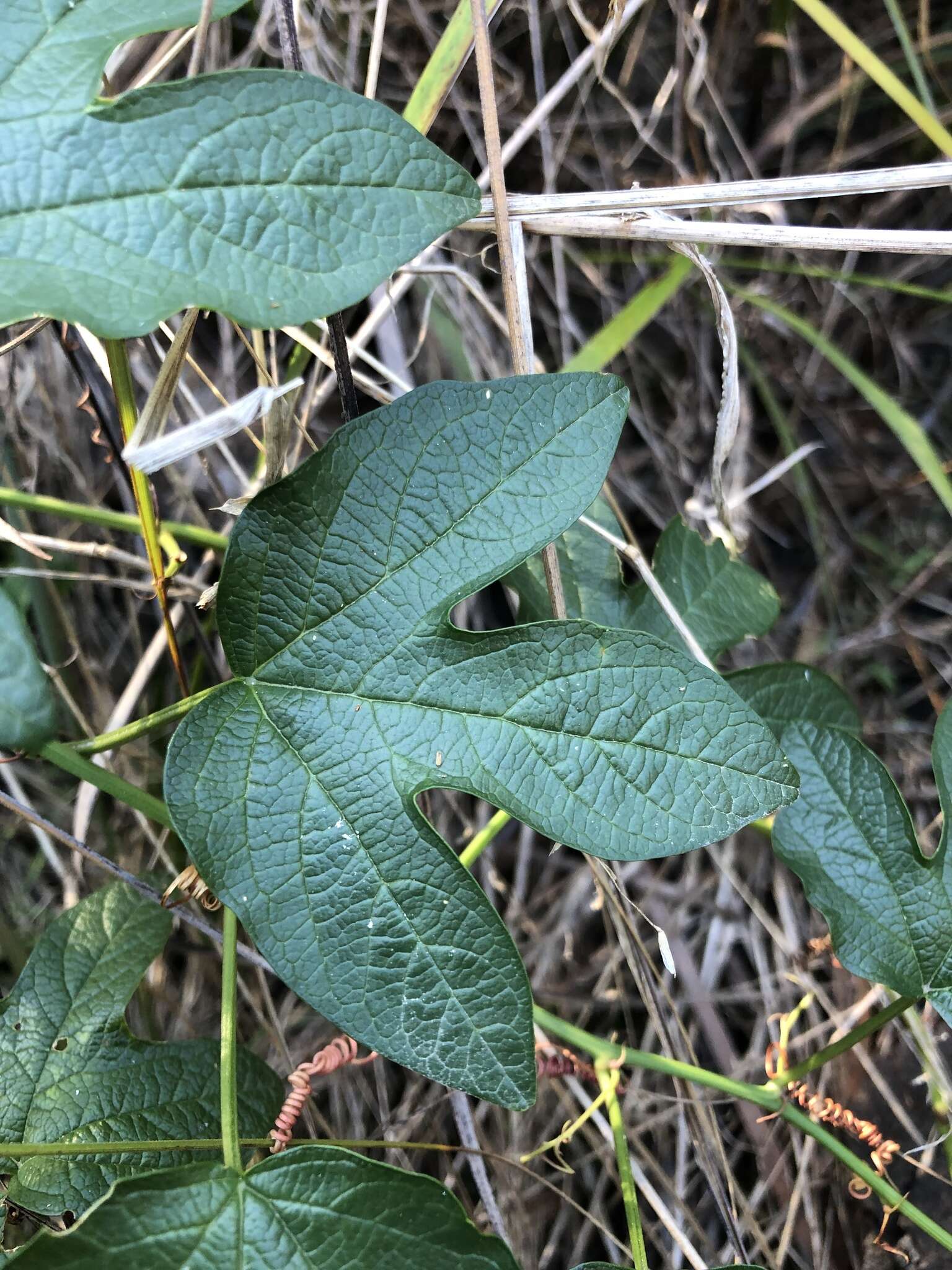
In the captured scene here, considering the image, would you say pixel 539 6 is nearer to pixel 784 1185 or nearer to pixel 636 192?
pixel 636 192

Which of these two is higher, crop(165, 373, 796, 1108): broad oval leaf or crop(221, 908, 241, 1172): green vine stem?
crop(165, 373, 796, 1108): broad oval leaf

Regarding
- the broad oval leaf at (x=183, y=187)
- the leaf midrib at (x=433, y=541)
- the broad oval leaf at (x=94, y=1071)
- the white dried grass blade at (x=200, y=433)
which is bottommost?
the broad oval leaf at (x=94, y=1071)

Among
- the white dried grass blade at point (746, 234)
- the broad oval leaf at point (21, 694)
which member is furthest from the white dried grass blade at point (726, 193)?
the broad oval leaf at point (21, 694)

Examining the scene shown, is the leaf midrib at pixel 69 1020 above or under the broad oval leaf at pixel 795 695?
under

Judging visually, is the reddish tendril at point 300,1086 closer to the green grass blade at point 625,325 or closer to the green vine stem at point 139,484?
the green vine stem at point 139,484

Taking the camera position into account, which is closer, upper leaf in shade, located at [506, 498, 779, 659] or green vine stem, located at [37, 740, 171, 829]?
green vine stem, located at [37, 740, 171, 829]

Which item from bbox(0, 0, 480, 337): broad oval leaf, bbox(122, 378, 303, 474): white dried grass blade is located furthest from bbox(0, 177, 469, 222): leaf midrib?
bbox(122, 378, 303, 474): white dried grass blade

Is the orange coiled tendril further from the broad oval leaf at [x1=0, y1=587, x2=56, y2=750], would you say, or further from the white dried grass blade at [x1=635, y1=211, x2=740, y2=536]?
the broad oval leaf at [x1=0, y1=587, x2=56, y2=750]
